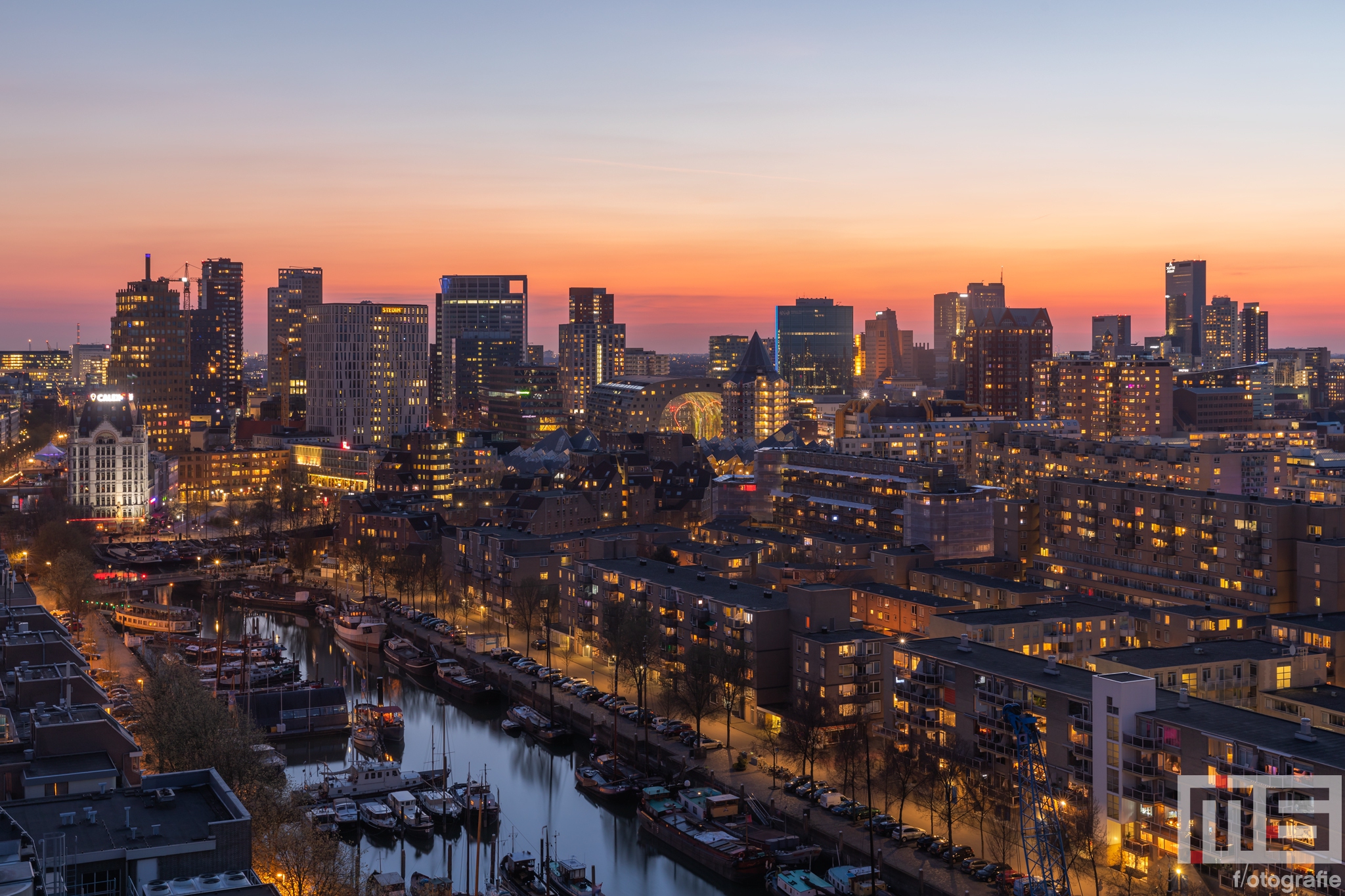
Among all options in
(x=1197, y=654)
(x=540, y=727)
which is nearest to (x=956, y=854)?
(x=1197, y=654)

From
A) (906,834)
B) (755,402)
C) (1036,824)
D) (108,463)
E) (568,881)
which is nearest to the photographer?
(1036,824)

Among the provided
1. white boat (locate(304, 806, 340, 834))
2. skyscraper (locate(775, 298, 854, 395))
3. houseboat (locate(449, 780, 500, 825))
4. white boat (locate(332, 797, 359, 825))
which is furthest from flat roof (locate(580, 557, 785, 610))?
skyscraper (locate(775, 298, 854, 395))

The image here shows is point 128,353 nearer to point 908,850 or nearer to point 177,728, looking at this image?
point 177,728

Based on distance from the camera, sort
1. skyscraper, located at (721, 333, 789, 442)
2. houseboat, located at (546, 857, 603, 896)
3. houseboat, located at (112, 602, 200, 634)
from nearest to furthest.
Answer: houseboat, located at (546, 857, 603, 896) → houseboat, located at (112, 602, 200, 634) → skyscraper, located at (721, 333, 789, 442)

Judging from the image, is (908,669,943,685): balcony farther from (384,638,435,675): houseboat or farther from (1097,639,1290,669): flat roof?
(384,638,435,675): houseboat

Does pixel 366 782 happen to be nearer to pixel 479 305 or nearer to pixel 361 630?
pixel 361 630

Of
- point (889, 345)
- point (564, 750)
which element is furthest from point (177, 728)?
point (889, 345)
